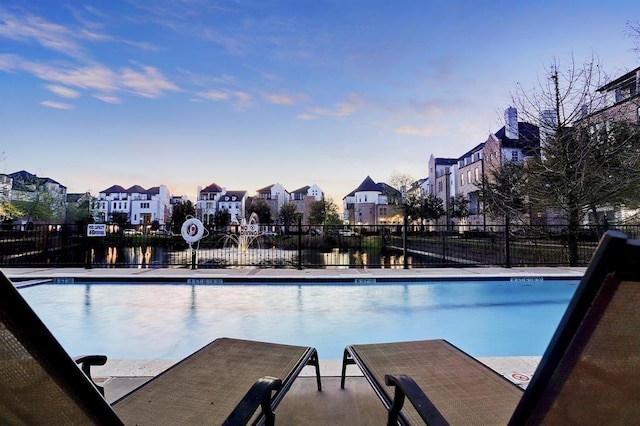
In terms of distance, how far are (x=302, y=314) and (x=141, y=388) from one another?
393 centimetres

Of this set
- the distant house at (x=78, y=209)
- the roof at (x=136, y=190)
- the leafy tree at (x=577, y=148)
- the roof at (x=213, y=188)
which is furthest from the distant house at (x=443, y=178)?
the roof at (x=136, y=190)

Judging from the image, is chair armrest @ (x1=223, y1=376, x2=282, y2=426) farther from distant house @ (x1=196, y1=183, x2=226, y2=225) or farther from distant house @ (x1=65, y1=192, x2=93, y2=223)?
distant house @ (x1=196, y1=183, x2=226, y2=225)

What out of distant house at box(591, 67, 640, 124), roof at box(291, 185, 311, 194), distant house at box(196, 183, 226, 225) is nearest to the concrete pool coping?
distant house at box(591, 67, 640, 124)

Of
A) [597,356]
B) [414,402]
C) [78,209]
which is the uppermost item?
[78,209]

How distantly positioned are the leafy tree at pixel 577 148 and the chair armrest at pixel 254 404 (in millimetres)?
11266

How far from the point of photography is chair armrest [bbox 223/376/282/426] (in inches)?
42.2

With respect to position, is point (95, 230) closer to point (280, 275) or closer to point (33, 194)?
point (280, 275)

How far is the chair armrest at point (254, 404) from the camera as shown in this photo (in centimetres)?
107

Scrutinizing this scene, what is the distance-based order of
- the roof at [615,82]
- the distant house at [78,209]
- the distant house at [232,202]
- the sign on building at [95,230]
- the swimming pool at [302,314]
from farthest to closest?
the distant house at [232,202] → the distant house at [78,209] → the roof at [615,82] → the sign on building at [95,230] → the swimming pool at [302,314]

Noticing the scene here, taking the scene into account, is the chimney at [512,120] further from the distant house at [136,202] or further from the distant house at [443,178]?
the distant house at [136,202]

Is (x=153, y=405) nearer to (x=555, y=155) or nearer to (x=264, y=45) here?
(x=264, y=45)

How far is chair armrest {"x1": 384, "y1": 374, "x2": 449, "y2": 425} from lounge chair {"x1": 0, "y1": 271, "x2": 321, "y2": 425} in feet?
1.51

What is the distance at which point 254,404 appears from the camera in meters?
1.14

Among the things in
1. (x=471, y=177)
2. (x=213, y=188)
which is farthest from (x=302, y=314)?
(x=213, y=188)
